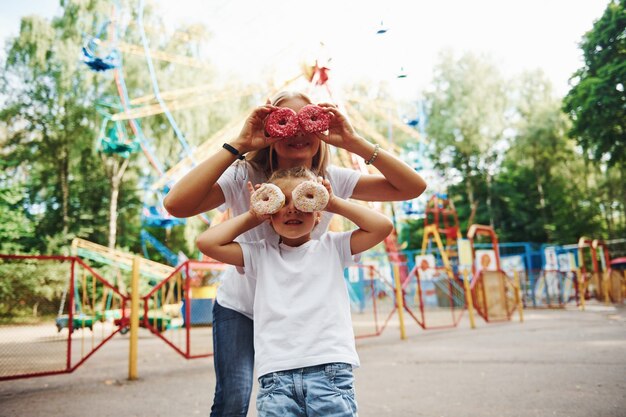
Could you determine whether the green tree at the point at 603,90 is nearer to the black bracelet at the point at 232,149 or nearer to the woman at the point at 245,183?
the woman at the point at 245,183

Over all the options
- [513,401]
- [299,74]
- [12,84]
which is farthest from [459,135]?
[513,401]

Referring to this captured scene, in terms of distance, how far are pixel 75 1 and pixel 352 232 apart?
22.2 m

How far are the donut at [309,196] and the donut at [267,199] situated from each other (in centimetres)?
5

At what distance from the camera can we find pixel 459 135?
2967 cm

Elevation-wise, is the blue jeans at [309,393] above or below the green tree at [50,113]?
below

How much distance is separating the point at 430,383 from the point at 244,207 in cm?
343

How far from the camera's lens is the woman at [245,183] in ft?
5.38

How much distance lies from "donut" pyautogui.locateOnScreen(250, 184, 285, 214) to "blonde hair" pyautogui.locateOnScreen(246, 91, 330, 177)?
0.28 metres

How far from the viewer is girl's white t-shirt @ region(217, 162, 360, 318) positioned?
1779 millimetres

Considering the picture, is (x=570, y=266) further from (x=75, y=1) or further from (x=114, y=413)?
(x=75, y=1)

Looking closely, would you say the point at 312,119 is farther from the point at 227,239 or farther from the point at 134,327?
the point at 134,327

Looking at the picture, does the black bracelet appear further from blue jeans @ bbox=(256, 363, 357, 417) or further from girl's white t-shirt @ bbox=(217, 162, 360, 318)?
blue jeans @ bbox=(256, 363, 357, 417)

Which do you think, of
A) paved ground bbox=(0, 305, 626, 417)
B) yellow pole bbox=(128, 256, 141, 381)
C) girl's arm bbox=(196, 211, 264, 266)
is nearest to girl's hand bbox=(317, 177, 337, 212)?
girl's arm bbox=(196, 211, 264, 266)

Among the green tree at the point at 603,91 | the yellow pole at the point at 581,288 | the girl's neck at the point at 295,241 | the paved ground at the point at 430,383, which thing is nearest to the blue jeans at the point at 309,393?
the girl's neck at the point at 295,241
